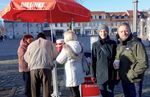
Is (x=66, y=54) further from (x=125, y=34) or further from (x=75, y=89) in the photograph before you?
(x=125, y=34)

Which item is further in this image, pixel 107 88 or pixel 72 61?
pixel 72 61

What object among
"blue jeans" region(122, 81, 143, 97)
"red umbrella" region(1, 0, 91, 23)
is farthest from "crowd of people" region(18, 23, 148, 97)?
"red umbrella" region(1, 0, 91, 23)

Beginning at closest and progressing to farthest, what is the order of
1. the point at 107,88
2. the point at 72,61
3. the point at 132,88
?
the point at 132,88 → the point at 107,88 → the point at 72,61

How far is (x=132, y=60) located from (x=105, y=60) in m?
0.79

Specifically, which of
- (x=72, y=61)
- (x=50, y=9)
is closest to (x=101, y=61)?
(x=72, y=61)

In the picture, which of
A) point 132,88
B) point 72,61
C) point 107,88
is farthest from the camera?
point 72,61

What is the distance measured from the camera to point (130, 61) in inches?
229

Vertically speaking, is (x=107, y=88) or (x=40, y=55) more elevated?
(x=40, y=55)

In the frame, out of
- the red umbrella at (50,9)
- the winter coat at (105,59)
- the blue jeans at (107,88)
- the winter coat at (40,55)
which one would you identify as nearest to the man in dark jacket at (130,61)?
the winter coat at (105,59)

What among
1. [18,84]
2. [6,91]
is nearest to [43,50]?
[6,91]

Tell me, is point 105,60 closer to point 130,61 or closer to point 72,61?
point 130,61

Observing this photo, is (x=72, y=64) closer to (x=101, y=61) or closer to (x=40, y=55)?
(x=40, y=55)

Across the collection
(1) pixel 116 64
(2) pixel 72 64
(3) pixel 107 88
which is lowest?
(3) pixel 107 88

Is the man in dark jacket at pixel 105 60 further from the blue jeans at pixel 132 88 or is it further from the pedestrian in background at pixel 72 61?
the pedestrian in background at pixel 72 61
